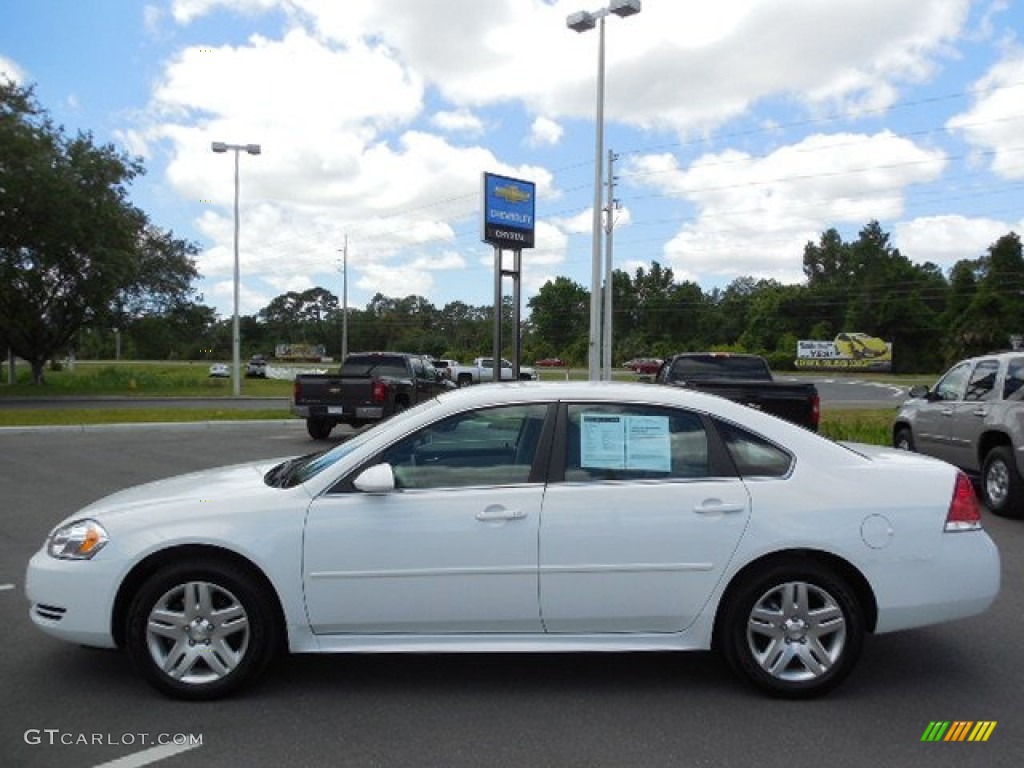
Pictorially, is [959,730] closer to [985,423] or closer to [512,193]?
[985,423]

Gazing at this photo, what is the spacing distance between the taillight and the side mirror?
2687mm

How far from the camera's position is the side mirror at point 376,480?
13.1 feet

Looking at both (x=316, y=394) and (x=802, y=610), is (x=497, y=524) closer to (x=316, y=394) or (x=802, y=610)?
(x=802, y=610)

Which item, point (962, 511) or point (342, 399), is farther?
point (342, 399)

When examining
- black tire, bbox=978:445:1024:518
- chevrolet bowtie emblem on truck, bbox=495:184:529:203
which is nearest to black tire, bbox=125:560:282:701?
black tire, bbox=978:445:1024:518

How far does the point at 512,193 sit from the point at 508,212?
0.50 metres

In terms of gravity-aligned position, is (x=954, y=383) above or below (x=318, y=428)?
above

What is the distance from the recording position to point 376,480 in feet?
13.1

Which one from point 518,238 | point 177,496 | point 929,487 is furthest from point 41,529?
point 518,238

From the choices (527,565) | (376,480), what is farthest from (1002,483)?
(376,480)

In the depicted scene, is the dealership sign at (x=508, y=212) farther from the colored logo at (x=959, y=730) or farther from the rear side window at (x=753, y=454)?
the colored logo at (x=959, y=730)

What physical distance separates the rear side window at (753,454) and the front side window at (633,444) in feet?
0.41

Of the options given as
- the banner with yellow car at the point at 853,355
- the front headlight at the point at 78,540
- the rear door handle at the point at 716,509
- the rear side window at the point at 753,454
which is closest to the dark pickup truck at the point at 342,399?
the front headlight at the point at 78,540

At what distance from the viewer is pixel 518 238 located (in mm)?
19594
